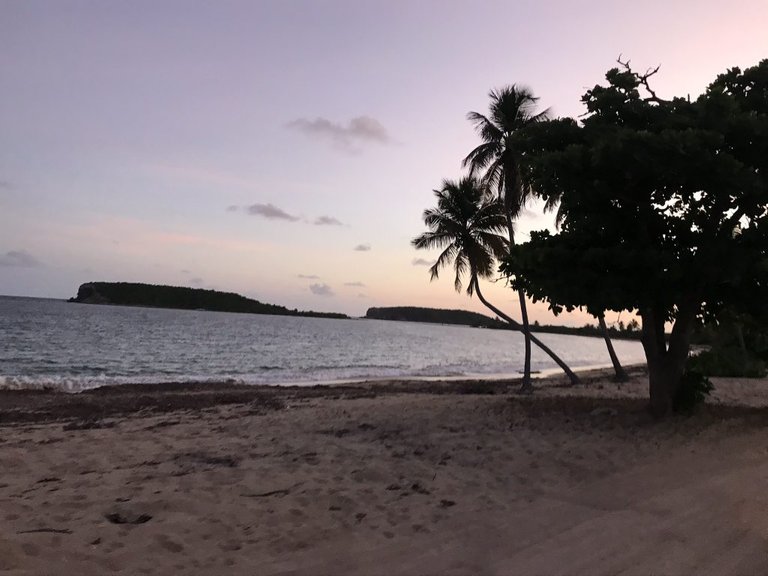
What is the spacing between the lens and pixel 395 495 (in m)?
5.92

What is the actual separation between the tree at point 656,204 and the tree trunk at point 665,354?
0.7 inches

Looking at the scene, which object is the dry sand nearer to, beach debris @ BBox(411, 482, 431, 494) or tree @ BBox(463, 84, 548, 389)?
beach debris @ BBox(411, 482, 431, 494)

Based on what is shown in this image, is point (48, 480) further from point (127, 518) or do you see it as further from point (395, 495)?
point (395, 495)

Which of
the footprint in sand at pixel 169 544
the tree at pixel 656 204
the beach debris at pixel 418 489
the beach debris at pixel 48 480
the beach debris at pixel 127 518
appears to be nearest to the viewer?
the footprint in sand at pixel 169 544

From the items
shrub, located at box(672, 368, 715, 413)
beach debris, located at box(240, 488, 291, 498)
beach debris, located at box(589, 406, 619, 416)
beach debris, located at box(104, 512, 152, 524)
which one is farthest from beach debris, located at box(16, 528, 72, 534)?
shrub, located at box(672, 368, 715, 413)

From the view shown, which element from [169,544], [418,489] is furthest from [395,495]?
[169,544]

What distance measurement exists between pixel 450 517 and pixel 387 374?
27.0 metres

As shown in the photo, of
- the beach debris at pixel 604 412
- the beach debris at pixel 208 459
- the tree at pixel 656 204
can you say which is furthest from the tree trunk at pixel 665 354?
the beach debris at pixel 208 459

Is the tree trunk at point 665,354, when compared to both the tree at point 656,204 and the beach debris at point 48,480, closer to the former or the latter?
the tree at point 656,204

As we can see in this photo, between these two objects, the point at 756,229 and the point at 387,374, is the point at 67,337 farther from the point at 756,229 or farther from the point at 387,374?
the point at 756,229

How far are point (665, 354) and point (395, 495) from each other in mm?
6549

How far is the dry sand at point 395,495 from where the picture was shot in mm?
4262

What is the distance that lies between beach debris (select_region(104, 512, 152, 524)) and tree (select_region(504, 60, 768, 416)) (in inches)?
267

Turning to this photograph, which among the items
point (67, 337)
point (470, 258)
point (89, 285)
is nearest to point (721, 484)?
point (470, 258)
